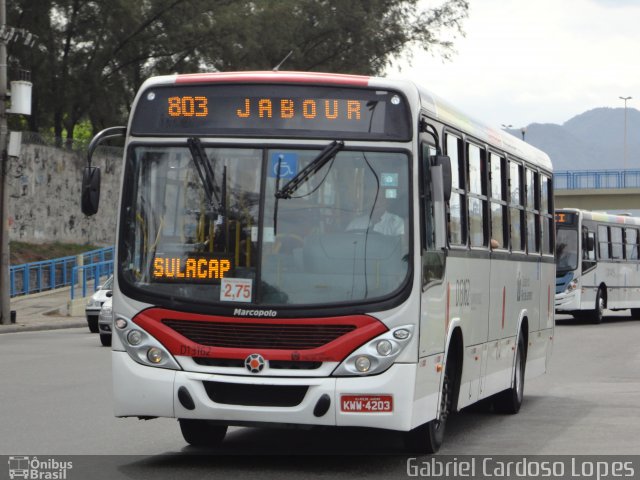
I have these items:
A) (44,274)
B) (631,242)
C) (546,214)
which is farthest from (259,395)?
(44,274)

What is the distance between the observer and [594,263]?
36.8 m

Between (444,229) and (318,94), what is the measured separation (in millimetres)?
1413

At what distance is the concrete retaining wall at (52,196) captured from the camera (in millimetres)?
51188

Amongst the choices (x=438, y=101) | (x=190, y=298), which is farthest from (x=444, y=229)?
(x=190, y=298)

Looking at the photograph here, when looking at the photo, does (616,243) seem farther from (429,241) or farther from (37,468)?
(37,468)

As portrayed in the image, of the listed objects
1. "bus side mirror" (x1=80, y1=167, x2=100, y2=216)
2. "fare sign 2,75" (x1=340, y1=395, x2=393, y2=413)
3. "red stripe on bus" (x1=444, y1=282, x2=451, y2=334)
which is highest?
"bus side mirror" (x1=80, y1=167, x2=100, y2=216)

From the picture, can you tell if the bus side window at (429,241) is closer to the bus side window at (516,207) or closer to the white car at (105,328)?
the bus side window at (516,207)

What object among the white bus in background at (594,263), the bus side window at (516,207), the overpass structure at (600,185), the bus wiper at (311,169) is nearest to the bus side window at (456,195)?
the bus wiper at (311,169)

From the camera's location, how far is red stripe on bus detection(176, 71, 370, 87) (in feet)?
32.4

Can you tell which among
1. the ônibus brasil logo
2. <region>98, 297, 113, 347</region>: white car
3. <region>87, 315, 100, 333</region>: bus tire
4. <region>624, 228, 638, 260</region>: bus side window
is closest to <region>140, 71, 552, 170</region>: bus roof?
the ônibus brasil logo

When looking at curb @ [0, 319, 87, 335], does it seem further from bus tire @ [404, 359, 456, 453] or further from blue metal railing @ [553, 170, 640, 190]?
blue metal railing @ [553, 170, 640, 190]

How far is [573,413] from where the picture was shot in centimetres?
1399

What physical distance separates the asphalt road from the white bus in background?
56.6 ft

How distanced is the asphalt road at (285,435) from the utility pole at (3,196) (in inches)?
558
